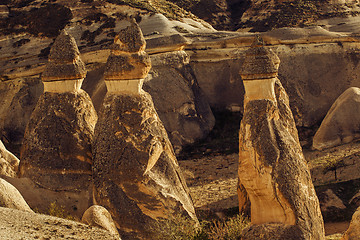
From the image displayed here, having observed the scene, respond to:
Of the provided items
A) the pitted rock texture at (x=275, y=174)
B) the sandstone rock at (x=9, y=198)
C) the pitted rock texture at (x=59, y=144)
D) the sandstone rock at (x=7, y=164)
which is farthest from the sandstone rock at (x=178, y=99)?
the sandstone rock at (x=9, y=198)

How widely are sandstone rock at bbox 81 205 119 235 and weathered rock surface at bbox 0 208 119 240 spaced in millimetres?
1311

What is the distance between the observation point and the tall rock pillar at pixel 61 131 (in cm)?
856

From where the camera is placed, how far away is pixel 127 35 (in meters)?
8.41

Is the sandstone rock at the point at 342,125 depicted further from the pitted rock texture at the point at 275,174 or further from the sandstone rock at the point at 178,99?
the pitted rock texture at the point at 275,174

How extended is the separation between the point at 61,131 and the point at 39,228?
346 cm

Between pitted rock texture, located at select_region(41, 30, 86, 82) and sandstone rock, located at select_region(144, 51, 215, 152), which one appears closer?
pitted rock texture, located at select_region(41, 30, 86, 82)

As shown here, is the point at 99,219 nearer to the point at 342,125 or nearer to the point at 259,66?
the point at 259,66

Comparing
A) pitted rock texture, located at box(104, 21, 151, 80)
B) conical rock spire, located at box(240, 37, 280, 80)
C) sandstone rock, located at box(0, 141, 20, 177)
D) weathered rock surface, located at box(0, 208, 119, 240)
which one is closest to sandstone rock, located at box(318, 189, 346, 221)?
conical rock spire, located at box(240, 37, 280, 80)

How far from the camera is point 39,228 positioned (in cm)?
541

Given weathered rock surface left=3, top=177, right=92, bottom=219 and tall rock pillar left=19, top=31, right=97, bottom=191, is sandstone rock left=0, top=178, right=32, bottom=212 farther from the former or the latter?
tall rock pillar left=19, top=31, right=97, bottom=191

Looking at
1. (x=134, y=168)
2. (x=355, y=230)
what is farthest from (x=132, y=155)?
(x=355, y=230)

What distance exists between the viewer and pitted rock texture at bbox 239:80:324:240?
7445mm

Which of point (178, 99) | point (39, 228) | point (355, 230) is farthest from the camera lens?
point (178, 99)

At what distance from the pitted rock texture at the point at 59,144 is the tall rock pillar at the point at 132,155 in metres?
0.41
